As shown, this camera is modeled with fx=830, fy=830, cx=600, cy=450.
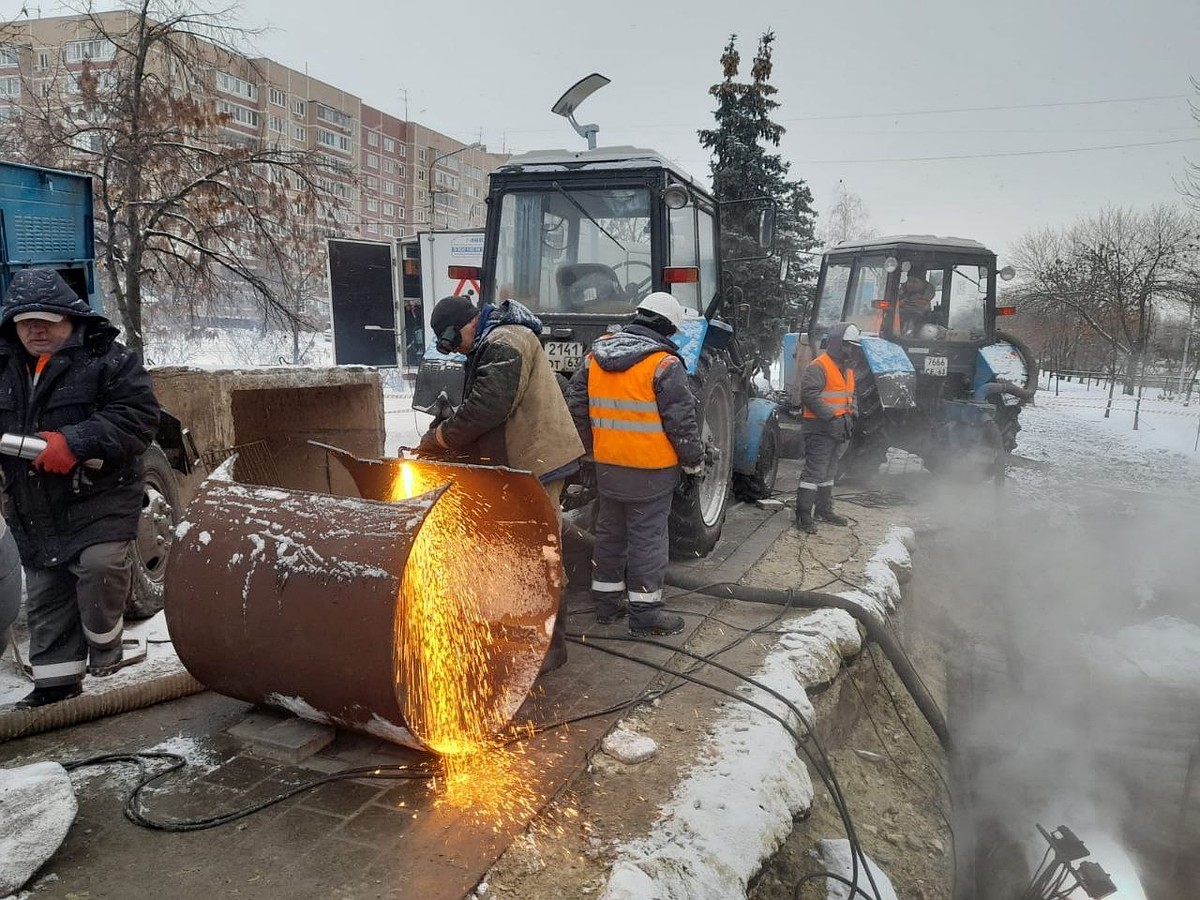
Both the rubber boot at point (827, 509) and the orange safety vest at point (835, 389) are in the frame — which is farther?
the rubber boot at point (827, 509)

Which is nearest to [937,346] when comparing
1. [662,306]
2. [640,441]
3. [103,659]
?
[662,306]

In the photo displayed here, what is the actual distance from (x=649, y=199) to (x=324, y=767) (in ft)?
14.4

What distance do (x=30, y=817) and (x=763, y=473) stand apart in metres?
6.52

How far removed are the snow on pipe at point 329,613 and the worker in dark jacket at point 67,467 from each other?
0.57m

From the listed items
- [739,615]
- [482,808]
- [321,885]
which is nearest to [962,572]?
[739,615]

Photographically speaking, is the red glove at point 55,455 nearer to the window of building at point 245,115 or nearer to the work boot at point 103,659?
the work boot at point 103,659

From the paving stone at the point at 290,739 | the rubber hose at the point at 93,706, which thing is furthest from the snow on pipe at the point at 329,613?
the rubber hose at the point at 93,706

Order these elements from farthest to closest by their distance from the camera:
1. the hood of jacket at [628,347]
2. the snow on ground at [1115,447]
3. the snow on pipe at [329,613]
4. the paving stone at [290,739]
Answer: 1. the snow on ground at [1115,447]
2. the hood of jacket at [628,347]
3. the paving stone at [290,739]
4. the snow on pipe at [329,613]

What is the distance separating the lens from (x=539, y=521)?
3.75 m

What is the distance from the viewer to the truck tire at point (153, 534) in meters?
4.46

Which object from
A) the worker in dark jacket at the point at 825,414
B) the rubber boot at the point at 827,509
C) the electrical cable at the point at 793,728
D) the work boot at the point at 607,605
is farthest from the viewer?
the rubber boot at the point at 827,509

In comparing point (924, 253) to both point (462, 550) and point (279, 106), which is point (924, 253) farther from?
point (279, 106)

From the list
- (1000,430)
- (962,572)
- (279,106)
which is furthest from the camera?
(279,106)

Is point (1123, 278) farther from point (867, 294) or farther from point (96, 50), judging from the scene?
point (96, 50)
